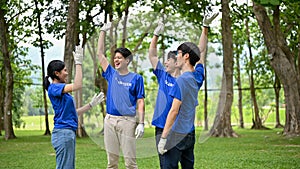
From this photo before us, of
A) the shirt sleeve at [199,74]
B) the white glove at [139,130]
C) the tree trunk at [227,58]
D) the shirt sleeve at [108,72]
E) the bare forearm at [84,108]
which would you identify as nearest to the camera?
the shirt sleeve at [199,74]

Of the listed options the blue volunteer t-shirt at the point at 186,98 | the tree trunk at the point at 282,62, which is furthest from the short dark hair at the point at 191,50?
the tree trunk at the point at 282,62

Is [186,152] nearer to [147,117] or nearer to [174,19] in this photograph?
[147,117]

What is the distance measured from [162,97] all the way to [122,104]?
0.55 m

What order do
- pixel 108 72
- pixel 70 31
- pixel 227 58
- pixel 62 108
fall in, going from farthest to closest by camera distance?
pixel 227 58 < pixel 70 31 < pixel 108 72 < pixel 62 108

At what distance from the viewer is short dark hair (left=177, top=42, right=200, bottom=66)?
14.7 ft

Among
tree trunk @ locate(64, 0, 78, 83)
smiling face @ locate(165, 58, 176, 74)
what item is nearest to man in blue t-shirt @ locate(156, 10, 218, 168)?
smiling face @ locate(165, 58, 176, 74)

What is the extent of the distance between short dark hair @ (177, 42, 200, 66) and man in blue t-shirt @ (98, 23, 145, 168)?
90 cm

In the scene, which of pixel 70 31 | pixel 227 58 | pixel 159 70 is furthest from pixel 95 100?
pixel 227 58

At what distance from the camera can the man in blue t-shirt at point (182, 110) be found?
4336mm

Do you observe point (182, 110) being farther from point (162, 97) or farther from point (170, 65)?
point (170, 65)

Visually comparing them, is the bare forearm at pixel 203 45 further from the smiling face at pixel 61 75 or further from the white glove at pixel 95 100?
the smiling face at pixel 61 75

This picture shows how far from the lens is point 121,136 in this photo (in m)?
5.40

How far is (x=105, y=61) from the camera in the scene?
215 inches

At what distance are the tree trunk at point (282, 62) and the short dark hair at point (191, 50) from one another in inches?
494
